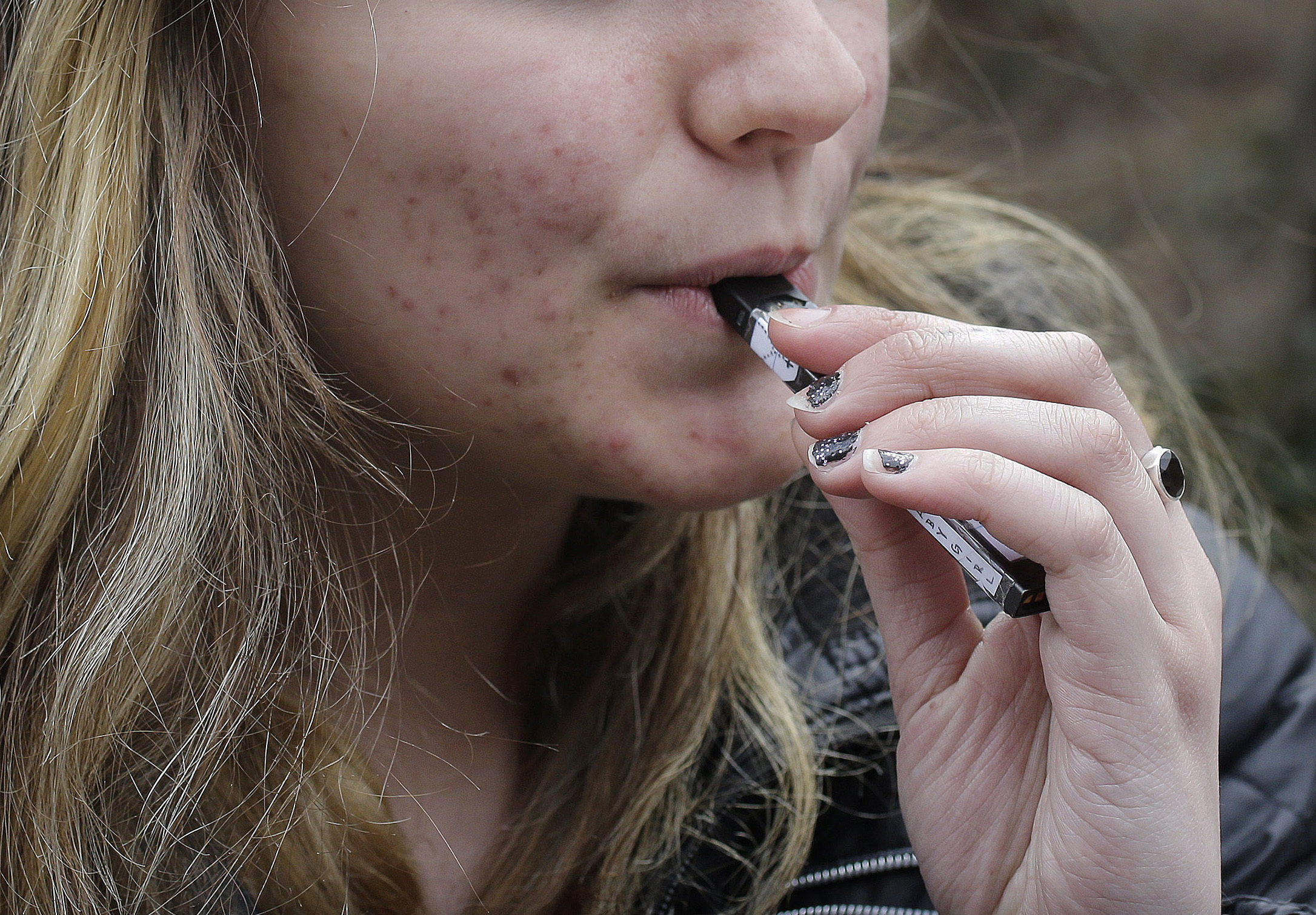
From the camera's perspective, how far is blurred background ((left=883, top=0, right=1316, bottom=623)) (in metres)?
3.22

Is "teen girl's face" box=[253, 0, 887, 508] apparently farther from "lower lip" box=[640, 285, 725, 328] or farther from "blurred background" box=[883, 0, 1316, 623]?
"blurred background" box=[883, 0, 1316, 623]

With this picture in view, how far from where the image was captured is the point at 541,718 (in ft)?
5.57

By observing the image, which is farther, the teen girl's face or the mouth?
the mouth

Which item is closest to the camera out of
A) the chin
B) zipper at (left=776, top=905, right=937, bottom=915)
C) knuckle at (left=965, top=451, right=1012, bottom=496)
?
knuckle at (left=965, top=451, right=1012, bottom=496)

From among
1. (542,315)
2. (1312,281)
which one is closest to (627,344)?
(542,315)

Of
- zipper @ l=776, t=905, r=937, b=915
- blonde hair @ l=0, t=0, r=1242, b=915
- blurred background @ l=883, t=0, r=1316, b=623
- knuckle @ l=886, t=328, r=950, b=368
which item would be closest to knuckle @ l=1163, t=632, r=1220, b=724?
knuckle @ l=886, t=328, r=950, b=368

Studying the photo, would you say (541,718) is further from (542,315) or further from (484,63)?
(484,63)

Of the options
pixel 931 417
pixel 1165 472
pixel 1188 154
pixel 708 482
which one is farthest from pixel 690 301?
pixel 1188 154

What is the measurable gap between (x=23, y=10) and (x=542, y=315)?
2.21 feet

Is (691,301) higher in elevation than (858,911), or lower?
higher

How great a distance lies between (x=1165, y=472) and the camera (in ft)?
3.74

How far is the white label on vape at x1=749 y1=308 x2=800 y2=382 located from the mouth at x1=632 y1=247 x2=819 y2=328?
0.05 meters

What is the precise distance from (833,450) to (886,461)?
0.09 m

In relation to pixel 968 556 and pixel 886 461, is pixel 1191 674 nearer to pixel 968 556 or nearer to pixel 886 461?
pixel 968 556
